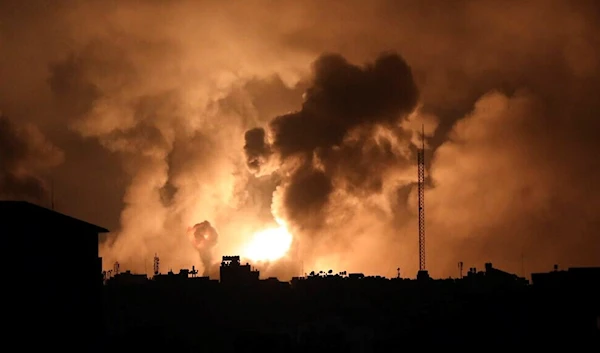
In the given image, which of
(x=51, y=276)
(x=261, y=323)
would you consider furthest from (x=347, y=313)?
(x=51, y=276)

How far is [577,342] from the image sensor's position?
4841 cm

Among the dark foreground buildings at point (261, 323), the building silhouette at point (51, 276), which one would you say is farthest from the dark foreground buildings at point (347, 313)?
the building silhouette at point (51, 276)

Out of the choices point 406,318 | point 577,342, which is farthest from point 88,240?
point 406,318

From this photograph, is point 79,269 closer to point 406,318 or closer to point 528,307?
point 528,307

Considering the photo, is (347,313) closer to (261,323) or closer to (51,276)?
(261,323)

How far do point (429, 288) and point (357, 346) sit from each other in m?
33.8

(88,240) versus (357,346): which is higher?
(88,240)

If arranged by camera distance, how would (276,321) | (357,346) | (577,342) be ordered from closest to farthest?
(577,342), (357,346), (276,321)

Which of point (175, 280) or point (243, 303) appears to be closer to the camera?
point (243, 303)

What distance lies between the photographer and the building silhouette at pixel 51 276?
181 ft

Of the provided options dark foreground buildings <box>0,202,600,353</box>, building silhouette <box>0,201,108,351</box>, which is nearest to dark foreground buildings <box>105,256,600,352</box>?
dark foreground buildings <box>0,202,600,353</box>

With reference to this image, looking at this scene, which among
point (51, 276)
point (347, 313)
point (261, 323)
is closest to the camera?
point (51, 276)

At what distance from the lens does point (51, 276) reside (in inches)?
2282

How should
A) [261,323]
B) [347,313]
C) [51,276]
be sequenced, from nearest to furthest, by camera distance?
[51,276] → [347,313] → [261,323]
